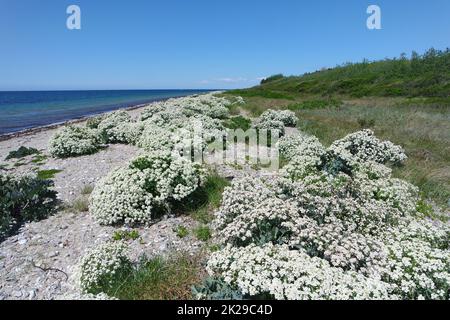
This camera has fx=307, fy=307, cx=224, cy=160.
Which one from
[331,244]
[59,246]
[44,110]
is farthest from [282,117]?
[44,110]

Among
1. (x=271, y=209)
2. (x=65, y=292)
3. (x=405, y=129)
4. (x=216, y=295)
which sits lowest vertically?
(x=65, y=292)

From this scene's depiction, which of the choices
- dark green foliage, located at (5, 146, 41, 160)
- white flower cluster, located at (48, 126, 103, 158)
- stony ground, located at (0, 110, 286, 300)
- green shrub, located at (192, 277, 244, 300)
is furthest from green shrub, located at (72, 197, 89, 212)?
dark green foliage, located at (5, 146, 41, 160)

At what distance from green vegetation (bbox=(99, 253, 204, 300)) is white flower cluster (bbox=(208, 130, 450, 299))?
0.64m

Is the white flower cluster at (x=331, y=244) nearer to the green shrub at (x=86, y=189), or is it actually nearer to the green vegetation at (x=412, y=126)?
the green vegetation at (x=412, y=126)

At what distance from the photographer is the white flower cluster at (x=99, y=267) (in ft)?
15.5

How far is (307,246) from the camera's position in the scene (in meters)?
4.86

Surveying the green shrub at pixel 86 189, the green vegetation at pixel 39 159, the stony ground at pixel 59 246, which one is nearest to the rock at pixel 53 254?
the stony ground at pixel 59 246

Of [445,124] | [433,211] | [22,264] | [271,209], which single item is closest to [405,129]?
[445,124]

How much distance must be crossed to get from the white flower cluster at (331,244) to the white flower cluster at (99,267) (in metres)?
1.68

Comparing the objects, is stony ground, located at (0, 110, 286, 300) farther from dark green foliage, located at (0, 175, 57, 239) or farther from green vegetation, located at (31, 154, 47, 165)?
green vegetation, located at (31, 154, 47, 165)

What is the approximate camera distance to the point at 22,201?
26.2ft

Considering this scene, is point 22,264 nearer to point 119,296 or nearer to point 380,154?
point 119,296

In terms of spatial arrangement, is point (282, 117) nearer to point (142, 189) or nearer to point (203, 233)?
point (142, 189)

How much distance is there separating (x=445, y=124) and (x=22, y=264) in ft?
73.1
